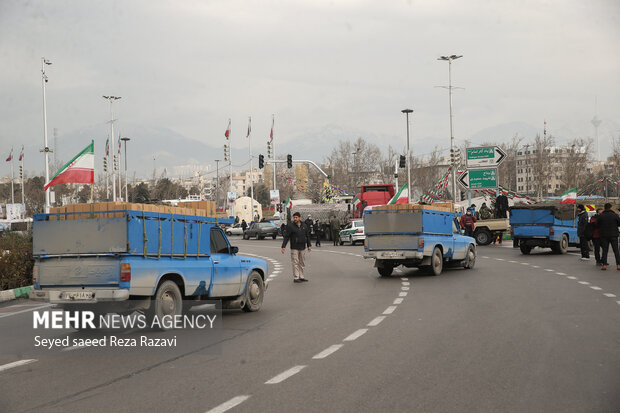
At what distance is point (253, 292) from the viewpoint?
13586mm

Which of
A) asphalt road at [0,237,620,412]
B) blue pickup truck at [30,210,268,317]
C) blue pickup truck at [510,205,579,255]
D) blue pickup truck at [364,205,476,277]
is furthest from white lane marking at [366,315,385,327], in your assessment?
blue pickup truck at [510,205,579,255]

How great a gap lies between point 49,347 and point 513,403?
6391mm

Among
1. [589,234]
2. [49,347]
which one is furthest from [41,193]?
[49,347]

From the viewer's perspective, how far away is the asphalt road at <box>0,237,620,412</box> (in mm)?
6527

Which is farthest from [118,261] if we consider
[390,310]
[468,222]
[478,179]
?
[478,179]

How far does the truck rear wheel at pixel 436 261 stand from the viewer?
22.0 metres

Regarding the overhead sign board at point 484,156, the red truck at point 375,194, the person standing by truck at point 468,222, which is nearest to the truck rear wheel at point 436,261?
the person standing by truck at point 468,222

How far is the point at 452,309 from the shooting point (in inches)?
529

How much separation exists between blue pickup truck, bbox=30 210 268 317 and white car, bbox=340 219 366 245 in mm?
33356

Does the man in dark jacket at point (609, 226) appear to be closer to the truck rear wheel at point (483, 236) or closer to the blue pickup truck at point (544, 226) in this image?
the blue pickup truck at point (544, 226)

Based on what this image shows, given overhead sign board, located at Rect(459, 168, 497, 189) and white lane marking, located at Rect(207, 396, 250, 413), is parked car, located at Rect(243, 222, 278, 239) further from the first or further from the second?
white lane marking, located at Rect(207, 396, 250, 413)

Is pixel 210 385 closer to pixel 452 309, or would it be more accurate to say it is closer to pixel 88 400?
pixel 88 400

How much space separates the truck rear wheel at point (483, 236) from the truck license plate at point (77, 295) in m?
32.6

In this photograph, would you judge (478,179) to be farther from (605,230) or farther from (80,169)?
(80,169)
